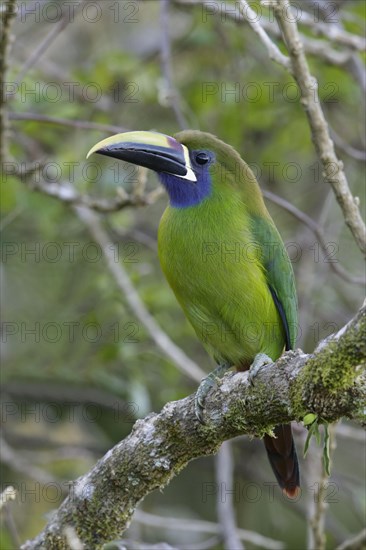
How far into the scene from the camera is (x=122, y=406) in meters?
4.42

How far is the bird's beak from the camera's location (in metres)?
2.93

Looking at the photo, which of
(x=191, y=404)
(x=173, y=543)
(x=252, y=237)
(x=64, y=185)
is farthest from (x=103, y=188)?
(x=191, y=404)

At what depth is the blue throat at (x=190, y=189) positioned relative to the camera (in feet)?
10.4

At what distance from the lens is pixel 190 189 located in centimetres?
317

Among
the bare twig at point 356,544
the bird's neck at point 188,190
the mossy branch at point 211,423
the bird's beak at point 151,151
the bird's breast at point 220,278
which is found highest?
the bird's beak at point 151,151

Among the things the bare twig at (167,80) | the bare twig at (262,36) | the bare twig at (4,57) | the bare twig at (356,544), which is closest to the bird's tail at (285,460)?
the bare twig at (356,544)

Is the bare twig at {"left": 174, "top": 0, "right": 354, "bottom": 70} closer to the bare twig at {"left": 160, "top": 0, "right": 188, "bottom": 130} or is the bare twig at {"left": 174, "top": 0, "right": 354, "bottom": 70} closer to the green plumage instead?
the bare twig at {"left": 160, "top": 0, "right": 188, "bottom": 130}

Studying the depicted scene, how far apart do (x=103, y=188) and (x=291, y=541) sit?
99.1 inches

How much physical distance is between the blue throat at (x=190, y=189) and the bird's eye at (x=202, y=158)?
0.12 ft

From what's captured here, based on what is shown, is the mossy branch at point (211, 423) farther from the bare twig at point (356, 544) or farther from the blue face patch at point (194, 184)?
the blue face patch at point (194, 184)

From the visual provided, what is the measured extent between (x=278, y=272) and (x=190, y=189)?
0.44 meters

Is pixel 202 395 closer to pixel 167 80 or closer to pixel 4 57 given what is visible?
pixel 4 57

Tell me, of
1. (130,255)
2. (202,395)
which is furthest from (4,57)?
(130,255)

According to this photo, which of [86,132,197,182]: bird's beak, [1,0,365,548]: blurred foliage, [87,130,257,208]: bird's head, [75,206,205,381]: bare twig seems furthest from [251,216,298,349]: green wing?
[1,0,365,548]: blurred foliage
